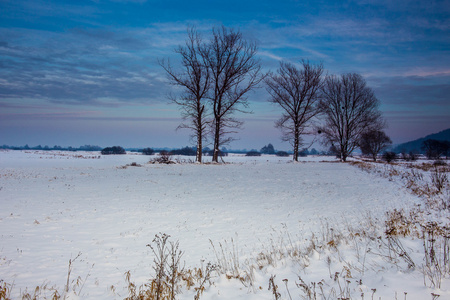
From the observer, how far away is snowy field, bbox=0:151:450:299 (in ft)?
14.2

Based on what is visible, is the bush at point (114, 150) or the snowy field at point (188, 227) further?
the bush at point (114, 150)

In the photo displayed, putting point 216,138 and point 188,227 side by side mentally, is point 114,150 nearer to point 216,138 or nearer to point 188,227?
point 216,138

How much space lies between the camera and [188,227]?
28.3 feet

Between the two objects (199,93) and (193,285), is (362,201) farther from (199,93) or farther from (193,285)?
(199,93)

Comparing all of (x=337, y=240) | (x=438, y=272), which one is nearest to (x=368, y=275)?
(x=438, y=272)

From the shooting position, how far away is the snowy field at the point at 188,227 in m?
4.32

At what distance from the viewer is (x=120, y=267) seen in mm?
5836

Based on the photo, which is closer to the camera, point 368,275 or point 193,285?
point 368,275

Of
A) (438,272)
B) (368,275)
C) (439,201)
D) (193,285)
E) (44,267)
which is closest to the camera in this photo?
(438,272)

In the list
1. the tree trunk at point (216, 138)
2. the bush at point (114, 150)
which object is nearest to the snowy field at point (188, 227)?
the tree trunk at point (216, 138)

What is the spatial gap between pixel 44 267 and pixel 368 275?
6.29 meters

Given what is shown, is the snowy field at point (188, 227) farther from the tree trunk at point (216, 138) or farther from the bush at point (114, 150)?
the bush at point (114, 150)

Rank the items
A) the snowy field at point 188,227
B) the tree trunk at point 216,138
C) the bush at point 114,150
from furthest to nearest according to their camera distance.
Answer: the bush at point 114,150 < the tree trunk at point 216,138 < the snowy field at point 188,227

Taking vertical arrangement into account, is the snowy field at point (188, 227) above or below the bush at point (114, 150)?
below
